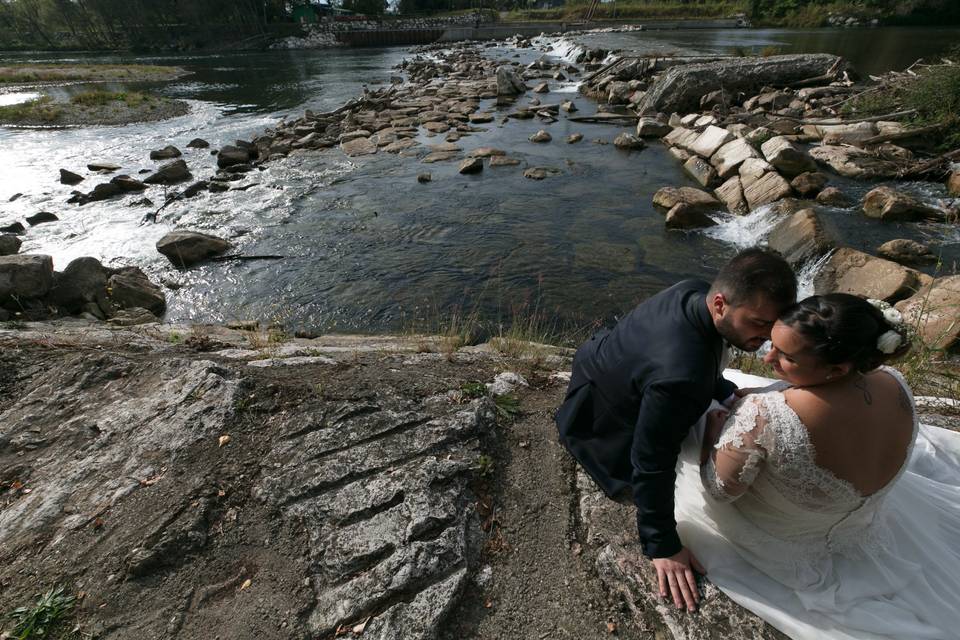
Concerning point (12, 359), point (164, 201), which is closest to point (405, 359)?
point (12, 359)

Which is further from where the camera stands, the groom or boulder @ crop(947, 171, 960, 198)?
boulder @ crop(947, 171, 960, 198)

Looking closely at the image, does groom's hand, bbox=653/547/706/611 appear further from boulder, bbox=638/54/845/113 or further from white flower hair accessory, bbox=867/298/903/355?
boulder, bbox=638/54/845/113

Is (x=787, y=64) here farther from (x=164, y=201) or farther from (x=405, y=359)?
(x=164, y=201)

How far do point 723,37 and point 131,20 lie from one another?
77.4 m

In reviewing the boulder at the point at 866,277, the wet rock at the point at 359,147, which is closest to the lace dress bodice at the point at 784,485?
the boulder at the point at 866,277

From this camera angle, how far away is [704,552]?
2.37m

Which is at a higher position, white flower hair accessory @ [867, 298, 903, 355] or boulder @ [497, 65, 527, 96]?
white flower hair accessory @ [867, 298, 903, 355]

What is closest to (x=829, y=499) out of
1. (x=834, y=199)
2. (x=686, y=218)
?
(x=686, y=218)


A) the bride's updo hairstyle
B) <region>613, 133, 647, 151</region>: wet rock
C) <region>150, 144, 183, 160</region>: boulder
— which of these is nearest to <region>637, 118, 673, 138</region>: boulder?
<region>613, 133, 647, 151</region>: wet rock

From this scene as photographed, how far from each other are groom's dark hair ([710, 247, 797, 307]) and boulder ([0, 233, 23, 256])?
1259cm

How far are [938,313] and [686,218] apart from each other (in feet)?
14.6

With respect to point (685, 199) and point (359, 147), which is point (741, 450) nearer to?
point (685, 199)

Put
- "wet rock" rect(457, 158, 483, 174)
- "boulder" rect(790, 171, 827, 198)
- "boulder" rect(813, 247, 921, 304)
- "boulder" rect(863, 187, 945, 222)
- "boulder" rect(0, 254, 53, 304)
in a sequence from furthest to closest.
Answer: "wet rock" rect(457, 158, 483, 174), "boulder" rect(790, 171, 827, 198), "boulder" rect(863, 187, 945, 222), "boulder" rect(0, 254, 53, 304), "boulder" rect(813, 247, 921, 304)

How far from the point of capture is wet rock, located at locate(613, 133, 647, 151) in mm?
13812
